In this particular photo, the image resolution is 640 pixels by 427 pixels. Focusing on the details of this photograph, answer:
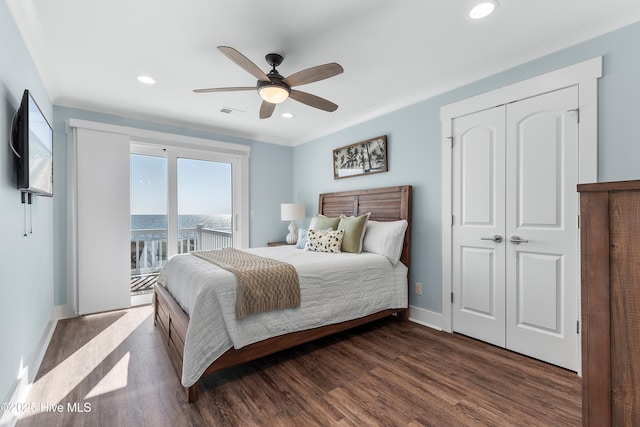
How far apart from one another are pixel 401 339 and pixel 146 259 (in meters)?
3.57

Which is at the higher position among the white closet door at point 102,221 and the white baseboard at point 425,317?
the white closet door at point 102,221

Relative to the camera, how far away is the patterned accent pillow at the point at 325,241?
3.22 m

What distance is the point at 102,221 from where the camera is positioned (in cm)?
348

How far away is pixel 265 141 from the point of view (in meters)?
4.89

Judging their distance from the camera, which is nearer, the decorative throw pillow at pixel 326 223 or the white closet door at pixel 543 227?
the white closet door at pixel 543 227

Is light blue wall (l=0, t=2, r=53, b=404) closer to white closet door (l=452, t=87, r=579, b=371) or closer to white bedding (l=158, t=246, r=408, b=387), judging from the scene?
white bedding (l=158, t=246, r=408, b=387)

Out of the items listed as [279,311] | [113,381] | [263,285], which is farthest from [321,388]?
[113,381]

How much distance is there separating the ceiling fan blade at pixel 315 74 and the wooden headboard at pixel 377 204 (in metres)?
1.57

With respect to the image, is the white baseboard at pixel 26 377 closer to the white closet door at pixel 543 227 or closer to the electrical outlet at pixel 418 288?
the electrical outlet at pixel 418 288

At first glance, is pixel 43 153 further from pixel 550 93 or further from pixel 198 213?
pixel 550 93

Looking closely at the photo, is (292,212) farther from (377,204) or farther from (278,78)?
(278,78)

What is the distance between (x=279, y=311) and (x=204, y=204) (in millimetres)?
2744

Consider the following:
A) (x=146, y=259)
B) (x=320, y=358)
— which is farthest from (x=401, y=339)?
(x=146, y=259)

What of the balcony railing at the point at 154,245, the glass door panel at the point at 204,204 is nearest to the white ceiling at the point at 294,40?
the glass door panel at the point at 204,204
